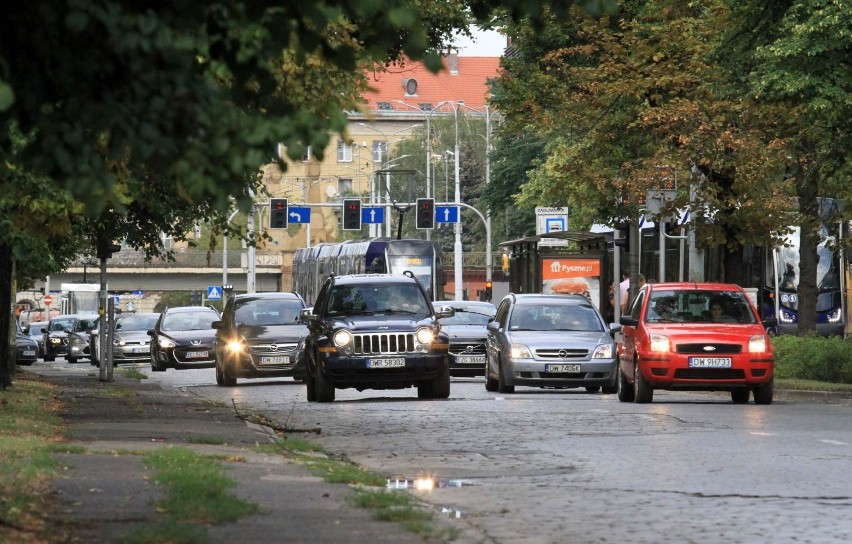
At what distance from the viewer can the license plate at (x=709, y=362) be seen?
2588 centimetres

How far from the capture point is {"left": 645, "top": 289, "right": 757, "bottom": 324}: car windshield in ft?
88.4

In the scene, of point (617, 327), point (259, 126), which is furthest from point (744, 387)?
point (259, 126)

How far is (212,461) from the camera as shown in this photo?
14180mm

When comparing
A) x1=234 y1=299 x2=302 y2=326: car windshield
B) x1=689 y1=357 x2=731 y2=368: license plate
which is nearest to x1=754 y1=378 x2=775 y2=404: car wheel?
x1=689 y1=357 x2=731 y2=368: license plate

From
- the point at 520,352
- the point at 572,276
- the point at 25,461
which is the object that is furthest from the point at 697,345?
the point at 572,276

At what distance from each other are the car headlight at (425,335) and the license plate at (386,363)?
439mm

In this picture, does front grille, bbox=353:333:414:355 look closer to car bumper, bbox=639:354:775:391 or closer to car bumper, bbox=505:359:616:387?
car bumper, bbox=505:359:616:387

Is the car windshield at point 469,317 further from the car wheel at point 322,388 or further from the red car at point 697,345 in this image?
the red car at point 697,345

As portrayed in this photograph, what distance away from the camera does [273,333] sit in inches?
1396

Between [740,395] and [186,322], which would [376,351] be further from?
[186,322]

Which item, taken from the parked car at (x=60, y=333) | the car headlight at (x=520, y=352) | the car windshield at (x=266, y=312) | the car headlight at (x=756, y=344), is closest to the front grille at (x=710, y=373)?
the car headlight at (x=756, y=344)

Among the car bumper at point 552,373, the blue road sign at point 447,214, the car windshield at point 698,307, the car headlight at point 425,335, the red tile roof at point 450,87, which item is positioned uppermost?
the red tile roof at point 450,87

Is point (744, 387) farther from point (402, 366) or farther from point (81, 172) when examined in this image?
point (81, 172)

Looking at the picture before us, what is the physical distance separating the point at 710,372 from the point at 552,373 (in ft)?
13.5
